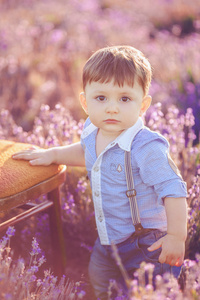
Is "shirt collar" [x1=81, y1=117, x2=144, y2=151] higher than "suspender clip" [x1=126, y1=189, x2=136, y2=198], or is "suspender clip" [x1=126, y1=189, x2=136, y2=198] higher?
"shirt collar" [x1=81, y1=117, x2=144, y2=151]

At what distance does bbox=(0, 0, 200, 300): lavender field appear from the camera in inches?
59.2

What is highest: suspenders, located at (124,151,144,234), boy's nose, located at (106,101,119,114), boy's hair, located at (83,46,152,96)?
boy's hair, located at (83,46,152,96)

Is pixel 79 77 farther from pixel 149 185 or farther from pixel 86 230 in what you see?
pixel 149 185

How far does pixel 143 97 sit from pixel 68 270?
1.33 metres

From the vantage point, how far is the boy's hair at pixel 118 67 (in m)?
1.57

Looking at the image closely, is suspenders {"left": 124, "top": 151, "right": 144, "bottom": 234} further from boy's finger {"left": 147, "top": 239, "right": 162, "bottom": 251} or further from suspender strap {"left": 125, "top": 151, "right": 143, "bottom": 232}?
boy's finger {"left": 147, "top": 239, "right": 162, "bottom": 251}

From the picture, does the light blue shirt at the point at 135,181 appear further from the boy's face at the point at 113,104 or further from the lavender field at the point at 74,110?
the lavender field at the point at 74,110

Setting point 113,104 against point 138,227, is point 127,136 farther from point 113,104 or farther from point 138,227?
point 138,227

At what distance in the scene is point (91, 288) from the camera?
2.03 m

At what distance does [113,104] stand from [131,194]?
406mm

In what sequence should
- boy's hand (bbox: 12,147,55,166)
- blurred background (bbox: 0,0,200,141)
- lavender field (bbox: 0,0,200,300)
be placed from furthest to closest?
blurred background (bbox: 0,0,200,141) < boy's hand (bbox: 12,147,55,166) < lavender field (bbox: 0,0,200,300)

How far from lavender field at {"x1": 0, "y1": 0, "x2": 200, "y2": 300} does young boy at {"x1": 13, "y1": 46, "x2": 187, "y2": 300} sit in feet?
0.46

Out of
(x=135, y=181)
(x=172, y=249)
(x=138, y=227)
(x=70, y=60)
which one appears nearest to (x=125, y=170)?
(x=135, y=181)

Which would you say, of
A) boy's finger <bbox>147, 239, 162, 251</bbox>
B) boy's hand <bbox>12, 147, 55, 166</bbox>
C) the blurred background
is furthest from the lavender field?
boy's hand <bbox>12, 147, 55, 166</bbox>
